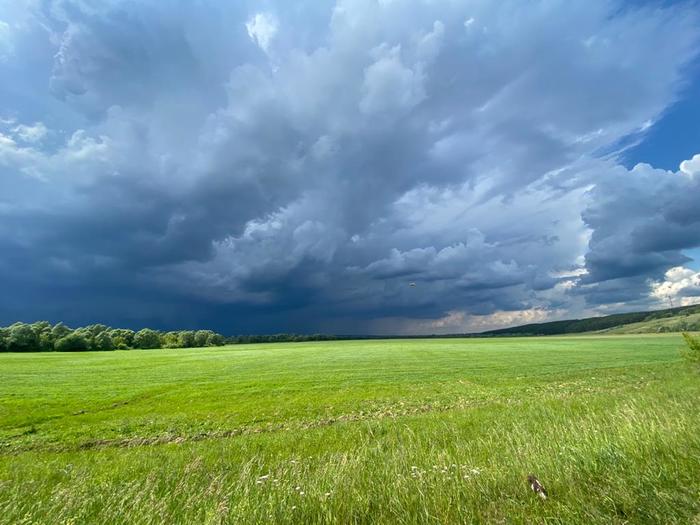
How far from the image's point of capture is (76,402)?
30812mm

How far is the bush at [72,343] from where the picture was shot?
145250 mm

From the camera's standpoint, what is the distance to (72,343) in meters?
148

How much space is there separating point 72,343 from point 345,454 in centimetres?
18073

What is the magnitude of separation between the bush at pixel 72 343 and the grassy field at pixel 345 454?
437 ft

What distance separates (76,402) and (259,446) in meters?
24.6

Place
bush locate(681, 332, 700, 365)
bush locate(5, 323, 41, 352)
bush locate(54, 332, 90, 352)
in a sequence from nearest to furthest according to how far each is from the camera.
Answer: bush locate(681, 332, 700, 365)
bush locate(5, 323, 41, 352)
bush locate(54, 332, 90, 352)

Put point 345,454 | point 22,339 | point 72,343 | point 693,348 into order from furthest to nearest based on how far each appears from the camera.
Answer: point 72,343 → point 22,339 → point 693,348 → point 345,454

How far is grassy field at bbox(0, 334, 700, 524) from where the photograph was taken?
236 inches

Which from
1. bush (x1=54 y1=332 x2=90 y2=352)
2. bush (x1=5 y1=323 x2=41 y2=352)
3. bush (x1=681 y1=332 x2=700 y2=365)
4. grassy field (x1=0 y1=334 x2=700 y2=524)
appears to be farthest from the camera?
bush (x1=54 y1=332 x2=90 y2=352)

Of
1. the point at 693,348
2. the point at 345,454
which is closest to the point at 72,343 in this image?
the point at 345,454

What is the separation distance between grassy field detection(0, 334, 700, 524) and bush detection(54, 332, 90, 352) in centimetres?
13328

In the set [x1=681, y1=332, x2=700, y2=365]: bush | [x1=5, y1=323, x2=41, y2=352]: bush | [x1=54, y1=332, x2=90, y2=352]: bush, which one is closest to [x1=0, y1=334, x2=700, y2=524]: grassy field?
[x1=681, y1=332, x2=700, y2=365]: bush

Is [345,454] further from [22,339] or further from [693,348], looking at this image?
[22,339]

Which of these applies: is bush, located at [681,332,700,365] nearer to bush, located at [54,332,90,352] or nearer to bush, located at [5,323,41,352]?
bush, located at [54,332,90,352]
